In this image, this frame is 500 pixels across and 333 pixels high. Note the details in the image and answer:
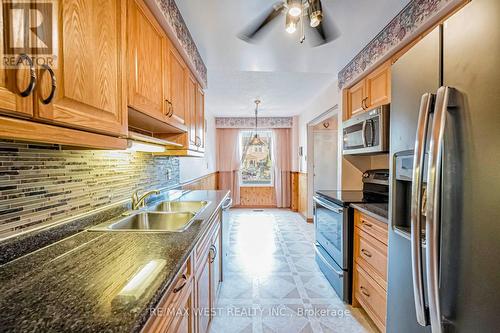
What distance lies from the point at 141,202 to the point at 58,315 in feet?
3.91

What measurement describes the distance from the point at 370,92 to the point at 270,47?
1063mm

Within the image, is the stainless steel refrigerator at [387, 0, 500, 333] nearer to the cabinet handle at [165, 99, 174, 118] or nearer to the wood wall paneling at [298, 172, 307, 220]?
the cabinet handle at [165, 99, 174, 118]

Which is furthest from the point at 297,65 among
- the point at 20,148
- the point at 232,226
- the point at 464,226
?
the point at 232,226

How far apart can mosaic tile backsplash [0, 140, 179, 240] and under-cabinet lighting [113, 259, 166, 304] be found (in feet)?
1.76

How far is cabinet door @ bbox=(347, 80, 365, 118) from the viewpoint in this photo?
2320 mm

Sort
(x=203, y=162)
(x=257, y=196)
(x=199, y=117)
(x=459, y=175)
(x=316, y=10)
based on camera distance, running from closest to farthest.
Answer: (x=459, y=175) → (x=316, y=10) → (x=199, y=117) → (x=203, y=162) → (x=257, y=196)

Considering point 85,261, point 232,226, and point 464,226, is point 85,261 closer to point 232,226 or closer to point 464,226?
point 464,226

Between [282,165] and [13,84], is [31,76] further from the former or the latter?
[282,165]

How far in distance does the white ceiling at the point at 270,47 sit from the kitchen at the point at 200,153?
0.07 ft

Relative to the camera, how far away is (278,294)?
2119 millimetres

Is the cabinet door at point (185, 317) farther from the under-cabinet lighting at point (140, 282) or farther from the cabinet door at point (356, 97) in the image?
the cabinet door at point (356, 97)

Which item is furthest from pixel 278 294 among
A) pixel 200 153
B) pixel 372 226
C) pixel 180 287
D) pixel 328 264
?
pixel 200 153

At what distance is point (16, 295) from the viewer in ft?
2.09

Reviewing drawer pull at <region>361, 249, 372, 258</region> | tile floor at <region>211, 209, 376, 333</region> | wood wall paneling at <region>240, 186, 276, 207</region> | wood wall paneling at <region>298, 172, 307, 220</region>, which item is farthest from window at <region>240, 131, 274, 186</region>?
drawer pull at <region>361, 249, 372, 258</region>
